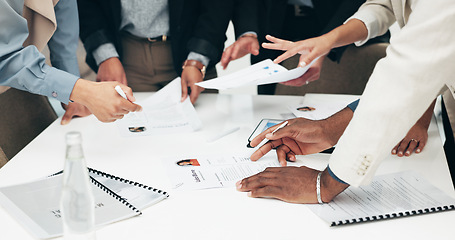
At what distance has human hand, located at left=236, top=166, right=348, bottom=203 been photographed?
40.6 inches

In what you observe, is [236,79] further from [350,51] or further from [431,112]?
[350,51]

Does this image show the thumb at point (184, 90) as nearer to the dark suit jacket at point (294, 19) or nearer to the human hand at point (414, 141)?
the dark suit jacket at point (294, 19)

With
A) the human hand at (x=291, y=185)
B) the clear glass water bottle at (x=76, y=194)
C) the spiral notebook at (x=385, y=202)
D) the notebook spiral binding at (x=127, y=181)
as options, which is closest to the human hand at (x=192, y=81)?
the notebook spiral binding at (x=127, y=181)

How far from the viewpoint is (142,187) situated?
1117 mm

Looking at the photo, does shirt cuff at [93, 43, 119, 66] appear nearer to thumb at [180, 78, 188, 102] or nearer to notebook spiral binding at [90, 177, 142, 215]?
thumb at [180, 78, 188, 102]

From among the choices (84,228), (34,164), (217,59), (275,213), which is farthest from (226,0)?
(84,228)

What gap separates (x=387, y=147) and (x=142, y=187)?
23.3 inches

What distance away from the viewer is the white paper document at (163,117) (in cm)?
153

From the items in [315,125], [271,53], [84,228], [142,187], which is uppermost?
[84,228]

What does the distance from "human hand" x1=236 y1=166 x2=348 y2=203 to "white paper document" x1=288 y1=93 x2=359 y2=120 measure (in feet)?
1.69

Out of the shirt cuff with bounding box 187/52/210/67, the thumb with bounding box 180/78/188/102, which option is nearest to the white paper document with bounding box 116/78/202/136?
the thumb with bounding box 180/78/188/102

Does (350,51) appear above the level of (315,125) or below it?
below

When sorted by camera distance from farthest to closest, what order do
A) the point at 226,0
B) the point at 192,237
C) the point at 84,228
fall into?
the point at 226,0
the point at 192,237
the point at 84,228

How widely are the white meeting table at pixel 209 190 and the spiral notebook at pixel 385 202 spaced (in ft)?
0.05
